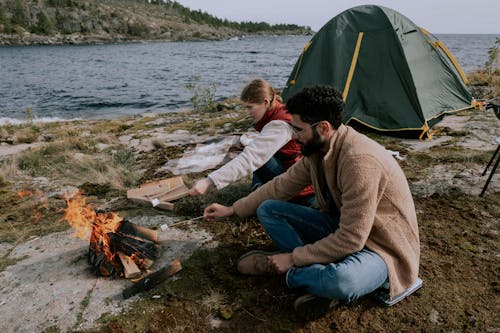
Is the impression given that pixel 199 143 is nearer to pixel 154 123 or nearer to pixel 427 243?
pixel 154 123

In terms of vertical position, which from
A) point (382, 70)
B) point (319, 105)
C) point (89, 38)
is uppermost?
point (319, 105)

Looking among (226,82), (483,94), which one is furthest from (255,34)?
(483,94)

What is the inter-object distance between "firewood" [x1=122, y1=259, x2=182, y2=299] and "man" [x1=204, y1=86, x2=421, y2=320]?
36.9 inches

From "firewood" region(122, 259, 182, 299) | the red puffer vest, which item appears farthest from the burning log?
the red puffer vest

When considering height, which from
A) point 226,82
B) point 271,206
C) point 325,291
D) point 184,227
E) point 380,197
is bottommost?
point 226,82

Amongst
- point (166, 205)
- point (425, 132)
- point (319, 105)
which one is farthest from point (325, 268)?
point (425, 132)

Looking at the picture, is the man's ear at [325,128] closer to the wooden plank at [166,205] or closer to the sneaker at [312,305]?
the sneaker at [312,305]

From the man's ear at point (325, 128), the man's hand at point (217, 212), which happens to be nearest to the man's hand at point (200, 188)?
the man's hand at point (217, 212)

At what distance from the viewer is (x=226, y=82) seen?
23.1 metres

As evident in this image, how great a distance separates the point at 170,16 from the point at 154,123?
134511 millimetres

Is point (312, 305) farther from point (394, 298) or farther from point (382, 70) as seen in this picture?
point (382, 70)

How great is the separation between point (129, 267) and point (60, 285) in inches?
22.9

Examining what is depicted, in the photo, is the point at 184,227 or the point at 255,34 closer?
the point at 184,227

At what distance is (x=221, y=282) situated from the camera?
3.00 meters
